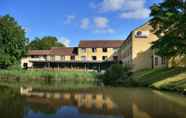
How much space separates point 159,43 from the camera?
116 feet

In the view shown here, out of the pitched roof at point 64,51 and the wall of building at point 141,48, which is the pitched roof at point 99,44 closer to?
the pitched roof at point 64,51

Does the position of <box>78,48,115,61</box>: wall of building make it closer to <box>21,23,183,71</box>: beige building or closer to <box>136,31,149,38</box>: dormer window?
<box>21,23,183,71</box>: beige building

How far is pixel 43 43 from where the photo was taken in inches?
4815

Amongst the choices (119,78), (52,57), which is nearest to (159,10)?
(119,78)

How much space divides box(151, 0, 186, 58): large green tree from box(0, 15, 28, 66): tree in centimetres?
4074

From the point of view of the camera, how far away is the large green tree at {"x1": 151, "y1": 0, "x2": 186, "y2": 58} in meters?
Result: 33.0

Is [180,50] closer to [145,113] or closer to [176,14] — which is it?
[176,14]

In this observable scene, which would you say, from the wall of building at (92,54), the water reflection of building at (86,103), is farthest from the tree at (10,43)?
the water reflection of building at (86,103)

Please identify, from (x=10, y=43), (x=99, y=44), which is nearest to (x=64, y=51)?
(x=99, y=44)

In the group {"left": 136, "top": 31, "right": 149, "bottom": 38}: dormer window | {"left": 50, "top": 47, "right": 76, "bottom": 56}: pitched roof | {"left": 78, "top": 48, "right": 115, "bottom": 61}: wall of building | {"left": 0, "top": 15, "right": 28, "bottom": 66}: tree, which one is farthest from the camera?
{"left": 50, "top": 47, "right": 76, "bottom": 56}: pitched roof

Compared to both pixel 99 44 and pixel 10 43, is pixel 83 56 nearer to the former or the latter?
pixel 99 44

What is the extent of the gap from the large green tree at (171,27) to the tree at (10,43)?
134 ft

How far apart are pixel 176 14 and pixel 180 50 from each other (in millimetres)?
3836

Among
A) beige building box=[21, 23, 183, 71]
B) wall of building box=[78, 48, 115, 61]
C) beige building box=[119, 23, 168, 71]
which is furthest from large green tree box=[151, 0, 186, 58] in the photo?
wall of building box=[78, 48, 115, 61]
